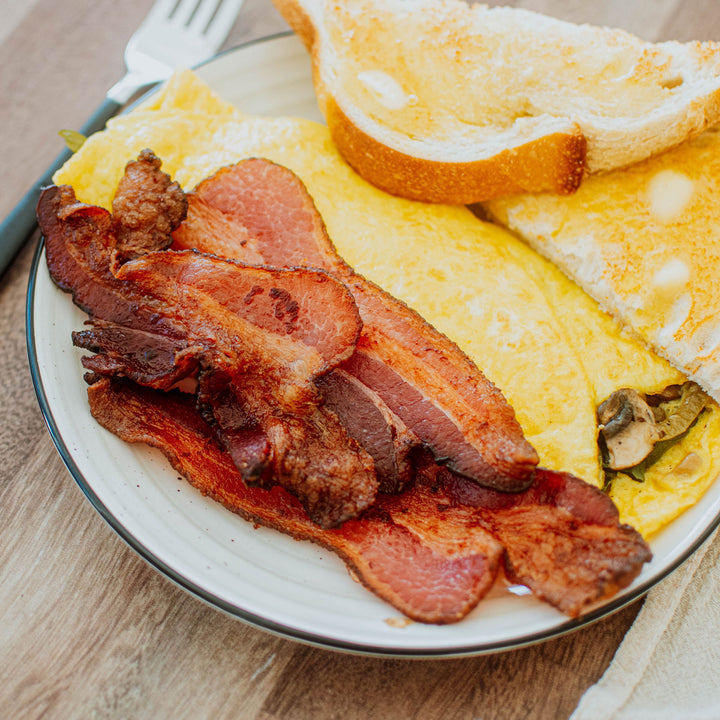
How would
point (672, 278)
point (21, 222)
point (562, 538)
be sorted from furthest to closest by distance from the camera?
point (21, 222) < point (672, 278) < point (562, 538)

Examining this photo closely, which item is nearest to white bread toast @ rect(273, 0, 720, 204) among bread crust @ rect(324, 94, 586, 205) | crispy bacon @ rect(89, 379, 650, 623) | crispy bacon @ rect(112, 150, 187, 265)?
bread crust @ rect(324, 94, 586, 205)

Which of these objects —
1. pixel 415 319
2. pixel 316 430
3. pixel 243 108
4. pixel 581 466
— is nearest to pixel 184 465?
pixel 316 430

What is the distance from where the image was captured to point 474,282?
2.40 m

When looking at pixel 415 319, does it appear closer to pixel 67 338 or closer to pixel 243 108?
pixel 67 338

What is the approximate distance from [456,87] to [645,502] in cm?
169

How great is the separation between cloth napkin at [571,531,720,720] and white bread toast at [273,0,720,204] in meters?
1.45

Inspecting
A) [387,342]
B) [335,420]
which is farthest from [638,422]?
[335,420]

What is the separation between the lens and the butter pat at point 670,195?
7.92 ft

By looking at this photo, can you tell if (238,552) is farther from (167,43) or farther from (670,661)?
(167,43)

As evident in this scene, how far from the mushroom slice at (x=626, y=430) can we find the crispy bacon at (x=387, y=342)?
38cm

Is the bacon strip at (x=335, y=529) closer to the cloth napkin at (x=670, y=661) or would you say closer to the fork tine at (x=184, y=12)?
the cloth napkin at (x=670, y=661)

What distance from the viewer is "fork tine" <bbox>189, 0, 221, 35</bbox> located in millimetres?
3281

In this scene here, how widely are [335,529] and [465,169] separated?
54.4 inches

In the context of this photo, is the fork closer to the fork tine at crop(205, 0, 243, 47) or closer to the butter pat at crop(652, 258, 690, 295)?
the fork tine at crop(205, 0, 243, 47)
